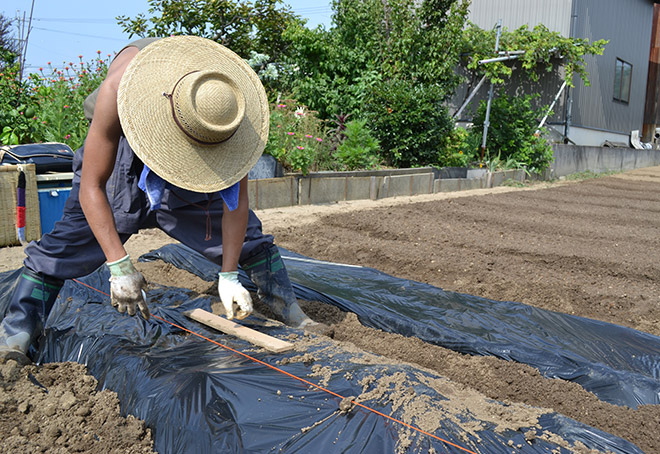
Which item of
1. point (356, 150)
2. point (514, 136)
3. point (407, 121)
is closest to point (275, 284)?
point (356, 150)

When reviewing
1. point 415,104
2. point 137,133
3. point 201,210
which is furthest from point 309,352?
point 415,104

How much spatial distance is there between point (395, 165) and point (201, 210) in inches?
298

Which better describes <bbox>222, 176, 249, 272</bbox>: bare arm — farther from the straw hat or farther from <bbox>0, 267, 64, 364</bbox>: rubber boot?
<bbox>0, 267, 64, 364</bbox>: rubber boot

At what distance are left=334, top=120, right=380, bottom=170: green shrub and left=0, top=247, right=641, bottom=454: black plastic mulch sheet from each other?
20.3 feet

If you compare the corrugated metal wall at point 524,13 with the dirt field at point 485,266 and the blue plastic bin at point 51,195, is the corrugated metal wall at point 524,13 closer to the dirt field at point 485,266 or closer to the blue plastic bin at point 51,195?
the dirt field at point 485,266

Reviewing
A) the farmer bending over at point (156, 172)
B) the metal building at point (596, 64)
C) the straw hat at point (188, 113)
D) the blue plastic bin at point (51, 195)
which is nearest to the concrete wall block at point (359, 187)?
the blue plastic bin at point (51, 195)

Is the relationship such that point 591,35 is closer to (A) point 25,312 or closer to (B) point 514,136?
(B) point 514,136

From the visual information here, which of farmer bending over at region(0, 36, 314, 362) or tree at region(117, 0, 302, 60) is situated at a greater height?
tree at region(117, 0, 302, 60)

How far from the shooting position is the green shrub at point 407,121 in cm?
941

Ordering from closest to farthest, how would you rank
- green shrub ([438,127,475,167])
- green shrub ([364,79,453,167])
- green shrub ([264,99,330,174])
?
1. green shrub ([264,99,330,174])
2. green shrub ([364,79,453,167])
3. green shrub ([438,127,475,167])

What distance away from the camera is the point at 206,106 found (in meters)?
1.90

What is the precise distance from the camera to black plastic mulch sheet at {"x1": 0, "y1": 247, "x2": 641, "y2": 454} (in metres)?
1.50

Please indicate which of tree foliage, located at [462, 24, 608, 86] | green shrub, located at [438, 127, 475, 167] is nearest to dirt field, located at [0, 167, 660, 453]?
green shrub, located at [438, 127, 475, 167]

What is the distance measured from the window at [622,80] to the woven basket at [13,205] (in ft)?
52.6
